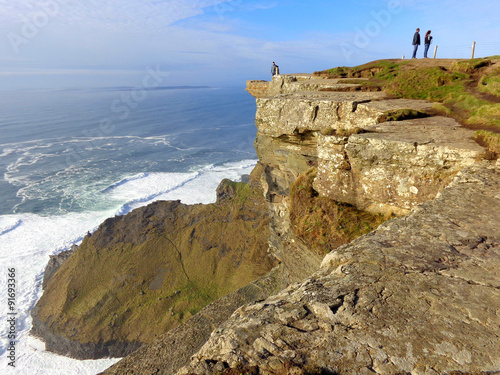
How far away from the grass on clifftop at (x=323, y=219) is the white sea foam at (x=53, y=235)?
18.7 meters

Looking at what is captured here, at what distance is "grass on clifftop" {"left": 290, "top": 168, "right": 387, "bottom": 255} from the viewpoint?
7586 mm

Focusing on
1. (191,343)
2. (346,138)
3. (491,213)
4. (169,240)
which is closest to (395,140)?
(346,138)

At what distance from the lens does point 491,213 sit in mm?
4234

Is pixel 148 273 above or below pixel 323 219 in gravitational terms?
below

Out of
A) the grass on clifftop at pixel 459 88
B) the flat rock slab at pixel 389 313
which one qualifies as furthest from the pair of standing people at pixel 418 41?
the flat rock slab at pixel 389 313

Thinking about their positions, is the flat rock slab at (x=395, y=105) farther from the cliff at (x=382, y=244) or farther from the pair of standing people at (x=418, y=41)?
the pair of standing people at (x=418, y=41)

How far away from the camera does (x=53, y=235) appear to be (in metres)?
31.5

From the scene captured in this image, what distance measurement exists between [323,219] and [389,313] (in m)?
5.86

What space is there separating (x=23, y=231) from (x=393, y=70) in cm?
3872

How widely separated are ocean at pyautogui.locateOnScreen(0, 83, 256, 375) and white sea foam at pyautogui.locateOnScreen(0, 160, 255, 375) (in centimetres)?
9

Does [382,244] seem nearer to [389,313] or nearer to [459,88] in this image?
[389,313]

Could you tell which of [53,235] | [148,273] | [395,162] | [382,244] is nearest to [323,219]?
Result: [395,162]

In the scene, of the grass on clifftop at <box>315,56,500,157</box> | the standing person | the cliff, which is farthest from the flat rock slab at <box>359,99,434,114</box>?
the standing person

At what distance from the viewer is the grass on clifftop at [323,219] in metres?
7.59
